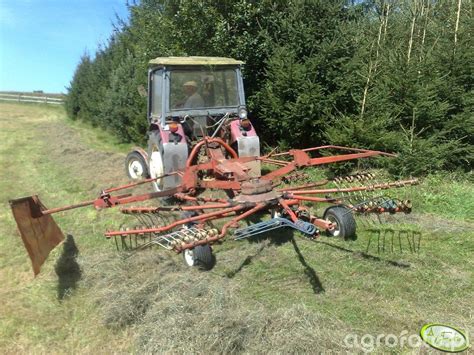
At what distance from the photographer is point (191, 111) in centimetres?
626

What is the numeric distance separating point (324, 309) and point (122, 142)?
450 inches

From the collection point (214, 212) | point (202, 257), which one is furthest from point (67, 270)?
point (214, 212)

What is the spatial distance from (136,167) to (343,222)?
13.7 ft

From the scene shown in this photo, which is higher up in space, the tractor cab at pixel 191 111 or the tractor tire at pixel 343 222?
the tractor cab at pixel 191 111

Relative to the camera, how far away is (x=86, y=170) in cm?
884

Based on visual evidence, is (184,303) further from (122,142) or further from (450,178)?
(122,142)

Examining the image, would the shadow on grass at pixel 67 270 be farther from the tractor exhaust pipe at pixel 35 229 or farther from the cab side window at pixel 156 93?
the cab side window at pixel 156 93

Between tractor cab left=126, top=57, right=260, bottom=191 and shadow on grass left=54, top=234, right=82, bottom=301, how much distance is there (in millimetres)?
1538

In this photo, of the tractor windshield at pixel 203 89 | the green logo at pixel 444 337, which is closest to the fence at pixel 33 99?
the tractor windshield at pixel 203 89

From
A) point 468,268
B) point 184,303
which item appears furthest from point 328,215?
point 184,303

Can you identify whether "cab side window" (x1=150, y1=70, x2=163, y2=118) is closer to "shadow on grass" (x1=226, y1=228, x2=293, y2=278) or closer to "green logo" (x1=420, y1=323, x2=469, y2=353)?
"shadow on grass" (x1=226, y1=228, x2=293, y2=278)

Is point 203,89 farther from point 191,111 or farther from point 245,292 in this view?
point 245,292

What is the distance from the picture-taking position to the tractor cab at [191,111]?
584 centimetres

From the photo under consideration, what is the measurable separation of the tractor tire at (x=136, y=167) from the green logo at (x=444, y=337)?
520 cm
